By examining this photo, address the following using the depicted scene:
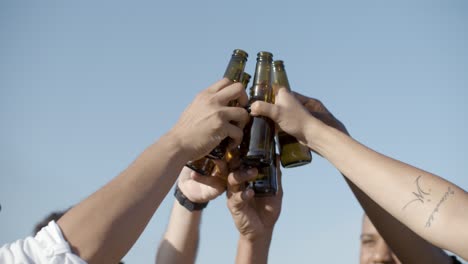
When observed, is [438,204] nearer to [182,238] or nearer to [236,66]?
[236,66]

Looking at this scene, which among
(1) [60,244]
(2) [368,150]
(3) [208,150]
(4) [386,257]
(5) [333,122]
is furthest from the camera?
(4) [386,257]

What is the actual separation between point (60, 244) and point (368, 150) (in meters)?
1.18

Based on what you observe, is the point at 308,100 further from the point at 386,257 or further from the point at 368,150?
the point at 386,257

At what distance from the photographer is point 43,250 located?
174 centimetres

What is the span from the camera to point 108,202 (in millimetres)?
1898

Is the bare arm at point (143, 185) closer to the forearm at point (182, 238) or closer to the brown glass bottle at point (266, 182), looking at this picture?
the brown glass bottle at point (266, 182)

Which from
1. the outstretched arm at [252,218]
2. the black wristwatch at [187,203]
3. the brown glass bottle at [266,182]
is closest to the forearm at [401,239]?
the brown glass bottle at [266,182]

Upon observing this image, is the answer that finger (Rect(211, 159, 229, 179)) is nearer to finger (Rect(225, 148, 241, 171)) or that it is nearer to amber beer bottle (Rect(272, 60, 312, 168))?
finger (Rect(225, 148, 241, 171))

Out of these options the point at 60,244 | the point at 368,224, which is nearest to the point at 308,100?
the point at 368,224

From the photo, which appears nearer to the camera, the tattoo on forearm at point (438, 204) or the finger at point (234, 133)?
the tattoo on forearm at point (438, 204)

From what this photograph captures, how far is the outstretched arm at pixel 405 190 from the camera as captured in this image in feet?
6.40

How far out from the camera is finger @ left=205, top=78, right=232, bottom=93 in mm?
2754

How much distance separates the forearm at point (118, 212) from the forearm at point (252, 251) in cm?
109

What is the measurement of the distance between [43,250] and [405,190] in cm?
124
